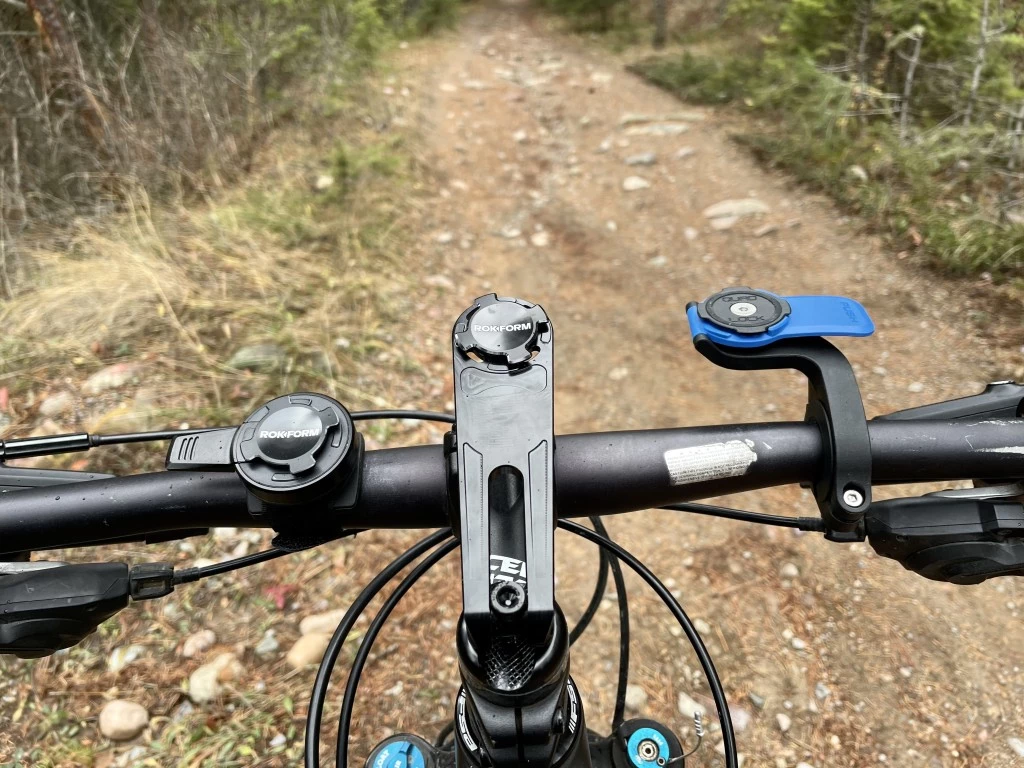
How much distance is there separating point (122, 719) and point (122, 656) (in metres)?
0.24

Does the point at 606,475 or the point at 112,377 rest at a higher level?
the point at 606,475

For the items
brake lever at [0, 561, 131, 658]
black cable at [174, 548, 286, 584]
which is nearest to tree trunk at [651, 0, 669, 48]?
black cable at [174, 548, 286, 584]

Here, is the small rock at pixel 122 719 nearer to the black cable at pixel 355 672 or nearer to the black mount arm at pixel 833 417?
the black cable at pixel 355 672

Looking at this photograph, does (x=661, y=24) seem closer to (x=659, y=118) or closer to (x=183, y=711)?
(x=659, y=118)

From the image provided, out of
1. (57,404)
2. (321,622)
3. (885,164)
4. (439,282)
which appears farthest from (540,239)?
(321,622)

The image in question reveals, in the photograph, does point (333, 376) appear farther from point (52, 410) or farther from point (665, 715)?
point (665, 715)

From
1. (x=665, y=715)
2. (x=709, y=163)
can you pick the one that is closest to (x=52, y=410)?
(x=665, y=715)

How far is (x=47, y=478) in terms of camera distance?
85cm

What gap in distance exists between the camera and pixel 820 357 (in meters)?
0.79

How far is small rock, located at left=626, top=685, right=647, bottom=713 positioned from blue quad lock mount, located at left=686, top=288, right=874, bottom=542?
1655 mm

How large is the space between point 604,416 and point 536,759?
2783 mm

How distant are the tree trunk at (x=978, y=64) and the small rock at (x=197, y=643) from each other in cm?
526

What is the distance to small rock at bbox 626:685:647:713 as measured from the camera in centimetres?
222

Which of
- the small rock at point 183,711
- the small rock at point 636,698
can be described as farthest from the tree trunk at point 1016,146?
the small rock at point 183,711
